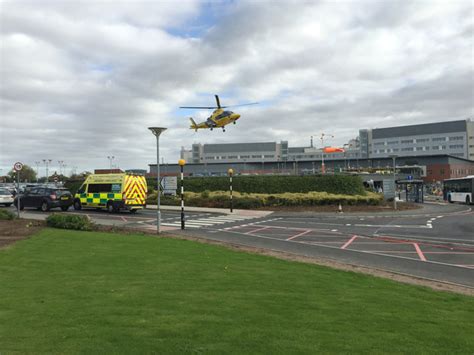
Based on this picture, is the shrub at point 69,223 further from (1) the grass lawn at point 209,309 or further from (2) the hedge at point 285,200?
(2) the hedge at point 285,200

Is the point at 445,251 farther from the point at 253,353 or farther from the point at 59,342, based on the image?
the point at 59,342

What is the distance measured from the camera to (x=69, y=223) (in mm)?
15562

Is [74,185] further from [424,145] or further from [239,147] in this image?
[424,145]

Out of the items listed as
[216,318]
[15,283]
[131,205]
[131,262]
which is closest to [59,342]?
[216,318]

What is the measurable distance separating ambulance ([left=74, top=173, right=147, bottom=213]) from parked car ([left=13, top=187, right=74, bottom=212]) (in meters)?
0.99

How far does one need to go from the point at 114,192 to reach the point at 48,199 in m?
4.83

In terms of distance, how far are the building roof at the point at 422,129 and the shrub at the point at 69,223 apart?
119414 mm

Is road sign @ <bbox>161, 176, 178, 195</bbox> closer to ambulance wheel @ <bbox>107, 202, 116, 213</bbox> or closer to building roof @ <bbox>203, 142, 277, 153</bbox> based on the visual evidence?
ambulance wheel @ <bbox>107, 202, 116, 213</bbox>

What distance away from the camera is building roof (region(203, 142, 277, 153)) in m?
120

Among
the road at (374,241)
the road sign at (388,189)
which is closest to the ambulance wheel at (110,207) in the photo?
the road at (374,241)

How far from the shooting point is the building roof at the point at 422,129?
375 ft

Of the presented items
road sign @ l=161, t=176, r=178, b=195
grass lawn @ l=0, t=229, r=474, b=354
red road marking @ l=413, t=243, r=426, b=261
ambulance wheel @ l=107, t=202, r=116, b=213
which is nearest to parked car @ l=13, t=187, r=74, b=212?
ambulance wheel @ l=107, t=202, r=116, b=213

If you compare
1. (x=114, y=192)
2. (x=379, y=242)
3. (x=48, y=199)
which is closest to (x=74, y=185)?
(x=48, y=199)

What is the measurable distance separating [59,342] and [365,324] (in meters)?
3.50
